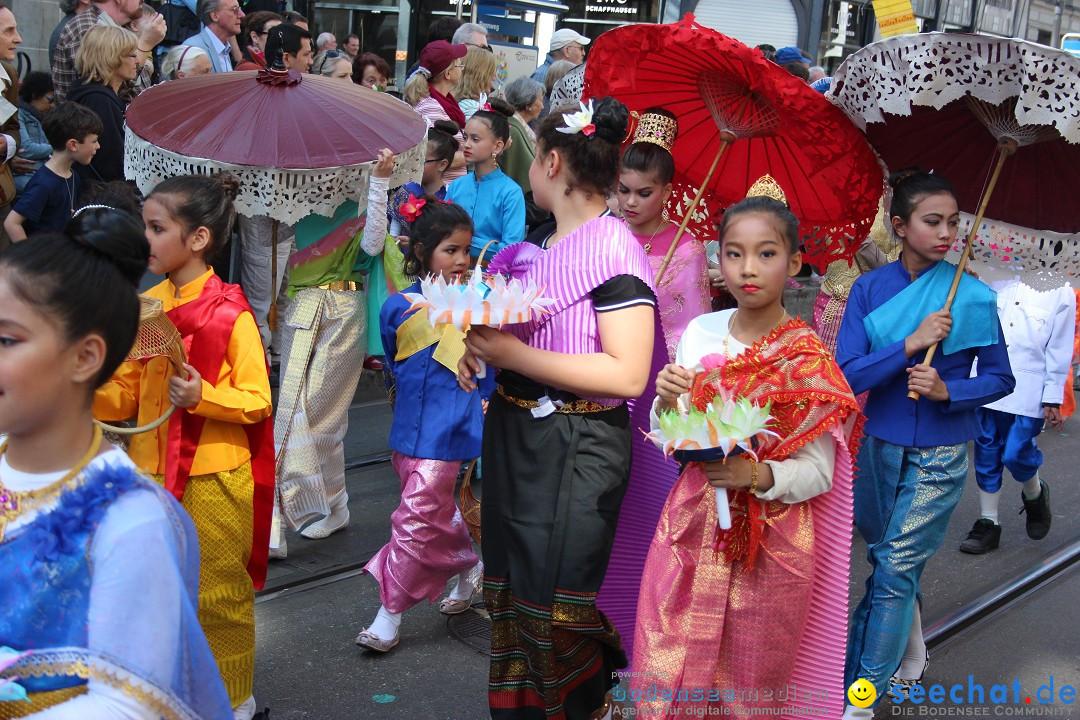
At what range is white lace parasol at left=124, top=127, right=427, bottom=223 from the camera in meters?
4.43

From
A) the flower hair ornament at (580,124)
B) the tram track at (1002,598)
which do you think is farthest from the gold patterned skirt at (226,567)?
the tram track at (1002,598)

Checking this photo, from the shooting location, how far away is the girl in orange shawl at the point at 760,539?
3107 millimetres

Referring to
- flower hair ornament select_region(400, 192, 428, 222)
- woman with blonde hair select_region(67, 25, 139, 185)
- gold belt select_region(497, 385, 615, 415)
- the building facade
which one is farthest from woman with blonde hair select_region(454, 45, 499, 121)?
the building facade

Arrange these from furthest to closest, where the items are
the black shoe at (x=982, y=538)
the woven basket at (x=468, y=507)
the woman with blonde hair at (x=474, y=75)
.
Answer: the woman with blonde hair at (x=474, y=75) → the black shoe at (x=982, y=538) → the woven basket at (x=468, y=507)

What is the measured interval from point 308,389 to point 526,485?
8.07ft

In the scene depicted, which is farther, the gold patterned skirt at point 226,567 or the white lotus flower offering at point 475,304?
the gold patterned skirt at point 226,567

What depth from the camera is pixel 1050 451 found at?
846cm

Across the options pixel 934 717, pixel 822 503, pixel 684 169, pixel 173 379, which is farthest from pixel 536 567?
pixel 684 169

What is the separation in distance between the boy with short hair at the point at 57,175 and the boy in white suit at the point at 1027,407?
5.03 metres

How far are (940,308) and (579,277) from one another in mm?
1475

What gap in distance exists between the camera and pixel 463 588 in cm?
489

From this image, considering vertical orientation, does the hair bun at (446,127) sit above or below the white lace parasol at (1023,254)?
below

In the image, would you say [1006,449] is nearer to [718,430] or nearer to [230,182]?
[718,430]

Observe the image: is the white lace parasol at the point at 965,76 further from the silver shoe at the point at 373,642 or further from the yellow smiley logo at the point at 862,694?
the silver shoe at the point at 373,642
